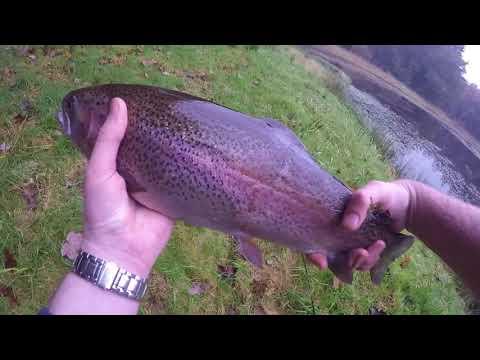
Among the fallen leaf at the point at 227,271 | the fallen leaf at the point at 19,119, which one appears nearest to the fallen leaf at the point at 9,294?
the fallen leaf at the point at 227,271

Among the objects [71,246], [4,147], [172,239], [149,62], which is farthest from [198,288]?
[149,62]

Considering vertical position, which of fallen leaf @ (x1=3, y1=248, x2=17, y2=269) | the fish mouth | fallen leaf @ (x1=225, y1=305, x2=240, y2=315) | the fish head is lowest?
fallen leaf @ (x1=3, y1=248, x2=17, y2=269)

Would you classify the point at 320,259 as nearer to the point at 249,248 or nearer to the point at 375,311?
the point at 249,248

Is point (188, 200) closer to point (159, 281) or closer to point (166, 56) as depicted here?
point (159, 281)

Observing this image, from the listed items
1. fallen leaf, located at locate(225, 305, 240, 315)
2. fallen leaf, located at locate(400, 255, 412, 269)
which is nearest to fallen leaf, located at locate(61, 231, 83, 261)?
fallen leaf, located at locate(225, 305, 240, 315)

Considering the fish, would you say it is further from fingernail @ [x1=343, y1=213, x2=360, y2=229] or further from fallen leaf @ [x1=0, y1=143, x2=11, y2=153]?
fallen leaf @ [x1=0, y1=143, x2=11, y2=153]

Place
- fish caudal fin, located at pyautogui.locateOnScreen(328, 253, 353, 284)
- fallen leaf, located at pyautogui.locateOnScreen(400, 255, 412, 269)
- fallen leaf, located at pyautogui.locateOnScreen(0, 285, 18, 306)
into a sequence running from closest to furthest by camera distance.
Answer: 1. fish caudal fin, located at pyautogui.locateOnScreen(328, 253, 353, 284)
2. fallen leaf, located at pyautogui.locateOnScreen(0, 285, 18, 306)
3. fallen leaf, located at pyautogui.locateOnScreen(400, 255, 412, 269)

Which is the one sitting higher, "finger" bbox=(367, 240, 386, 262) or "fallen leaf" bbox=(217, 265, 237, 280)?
"finger" bbox=(367, 240, 386, 262)

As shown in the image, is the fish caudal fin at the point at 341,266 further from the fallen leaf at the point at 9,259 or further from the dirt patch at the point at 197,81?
the dirt patch at the point at 197,81
